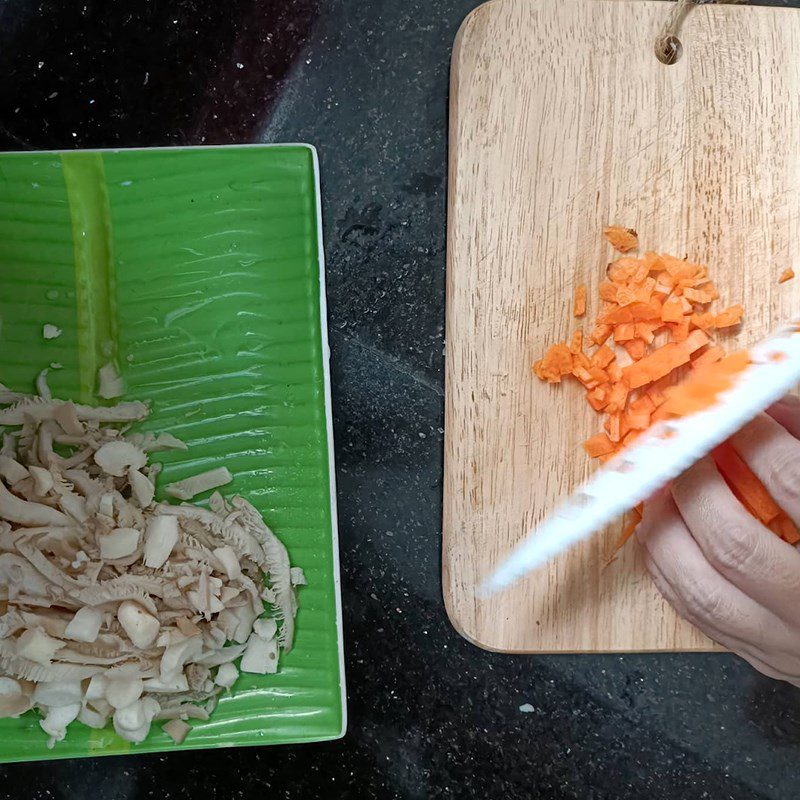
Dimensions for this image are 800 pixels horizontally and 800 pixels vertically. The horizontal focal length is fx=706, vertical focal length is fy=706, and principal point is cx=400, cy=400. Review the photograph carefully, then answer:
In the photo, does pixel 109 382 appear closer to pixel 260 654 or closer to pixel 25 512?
pixel 25 512

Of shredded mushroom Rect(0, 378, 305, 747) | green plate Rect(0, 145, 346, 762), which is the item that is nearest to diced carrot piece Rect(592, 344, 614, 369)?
green plate Rect(0, 145, 346, 762)

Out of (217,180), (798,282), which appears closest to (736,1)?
(798,282)

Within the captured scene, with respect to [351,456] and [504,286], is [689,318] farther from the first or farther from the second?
[351,456]

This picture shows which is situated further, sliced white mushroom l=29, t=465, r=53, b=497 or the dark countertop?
the dark countertop

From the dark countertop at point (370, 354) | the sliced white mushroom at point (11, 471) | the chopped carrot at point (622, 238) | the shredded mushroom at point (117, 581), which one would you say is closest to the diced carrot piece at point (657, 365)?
the chopped carrot at point (622, 238)

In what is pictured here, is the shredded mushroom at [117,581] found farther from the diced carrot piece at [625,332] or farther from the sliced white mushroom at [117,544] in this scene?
the diced carrot piece at [625,332]

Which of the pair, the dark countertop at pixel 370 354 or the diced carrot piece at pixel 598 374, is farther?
the dark countertop at pixel 370 354

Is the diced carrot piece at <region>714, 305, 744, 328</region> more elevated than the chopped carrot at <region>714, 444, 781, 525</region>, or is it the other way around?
the diced carrot piece at <region>714, 305, 744, 328</region>

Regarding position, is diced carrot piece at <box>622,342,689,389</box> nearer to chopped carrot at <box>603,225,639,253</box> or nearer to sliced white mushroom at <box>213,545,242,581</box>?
chopped carrot at <box>603,225,639,253</box>
